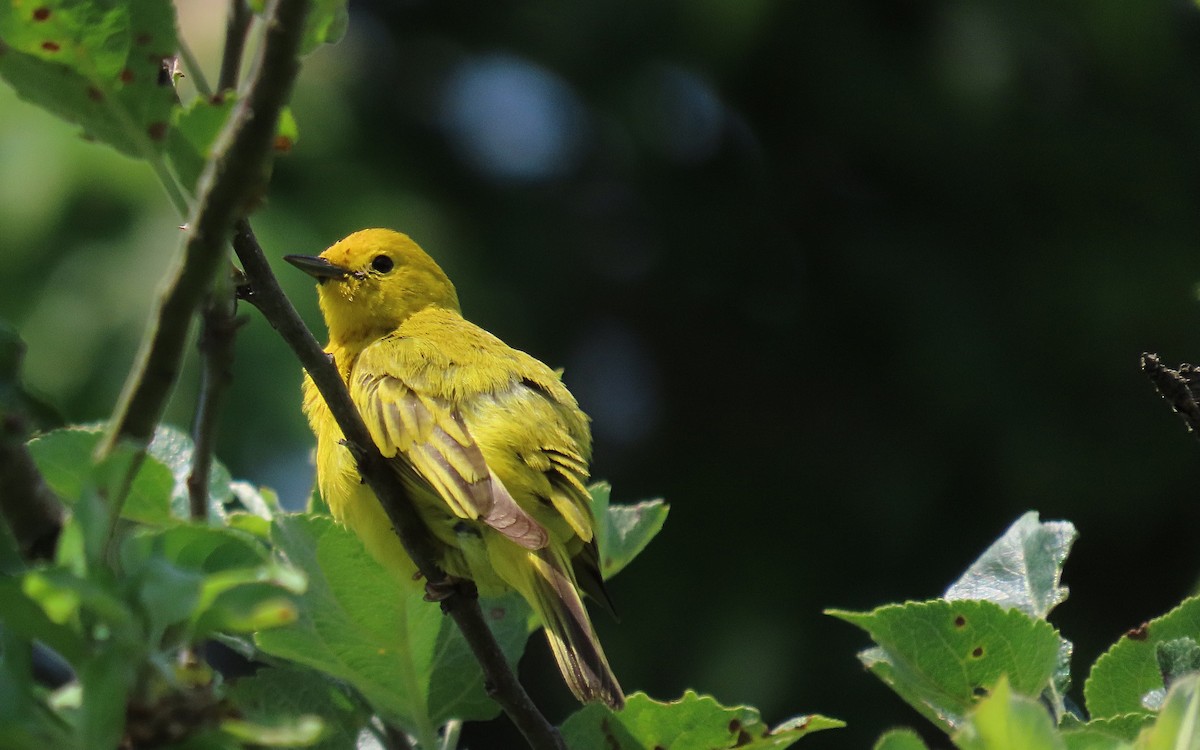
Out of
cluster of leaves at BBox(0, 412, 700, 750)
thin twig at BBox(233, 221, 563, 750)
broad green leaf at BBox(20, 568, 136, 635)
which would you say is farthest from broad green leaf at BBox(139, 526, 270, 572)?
thin twig at BBox(233, 221, 563, 750)

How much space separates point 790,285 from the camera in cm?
813

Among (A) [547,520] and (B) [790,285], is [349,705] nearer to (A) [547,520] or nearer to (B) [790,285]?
(A) [547,520]

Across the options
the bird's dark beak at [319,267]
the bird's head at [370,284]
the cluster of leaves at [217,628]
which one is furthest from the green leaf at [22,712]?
the bird's dark beak at [319,267]

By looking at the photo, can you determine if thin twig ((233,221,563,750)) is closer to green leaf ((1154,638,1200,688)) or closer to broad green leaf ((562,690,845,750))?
broad green leaf ((562,690,845,750))

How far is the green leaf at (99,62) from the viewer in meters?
1.24

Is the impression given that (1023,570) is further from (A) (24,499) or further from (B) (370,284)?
(B) (370,284)

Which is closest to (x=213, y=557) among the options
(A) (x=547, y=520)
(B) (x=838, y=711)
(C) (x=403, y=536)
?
(C) (x=403, y=536)

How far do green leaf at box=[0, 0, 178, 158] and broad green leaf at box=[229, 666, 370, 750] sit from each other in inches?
35.2

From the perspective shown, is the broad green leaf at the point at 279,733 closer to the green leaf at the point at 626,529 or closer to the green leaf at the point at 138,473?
the green leaf at the point at 138,473

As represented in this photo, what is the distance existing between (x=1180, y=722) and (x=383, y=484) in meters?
1.47

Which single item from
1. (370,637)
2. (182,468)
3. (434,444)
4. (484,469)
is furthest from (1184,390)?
(434,444)

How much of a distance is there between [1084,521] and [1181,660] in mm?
6053

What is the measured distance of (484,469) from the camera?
116 inches

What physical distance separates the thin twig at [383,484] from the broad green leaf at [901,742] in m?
0.68
